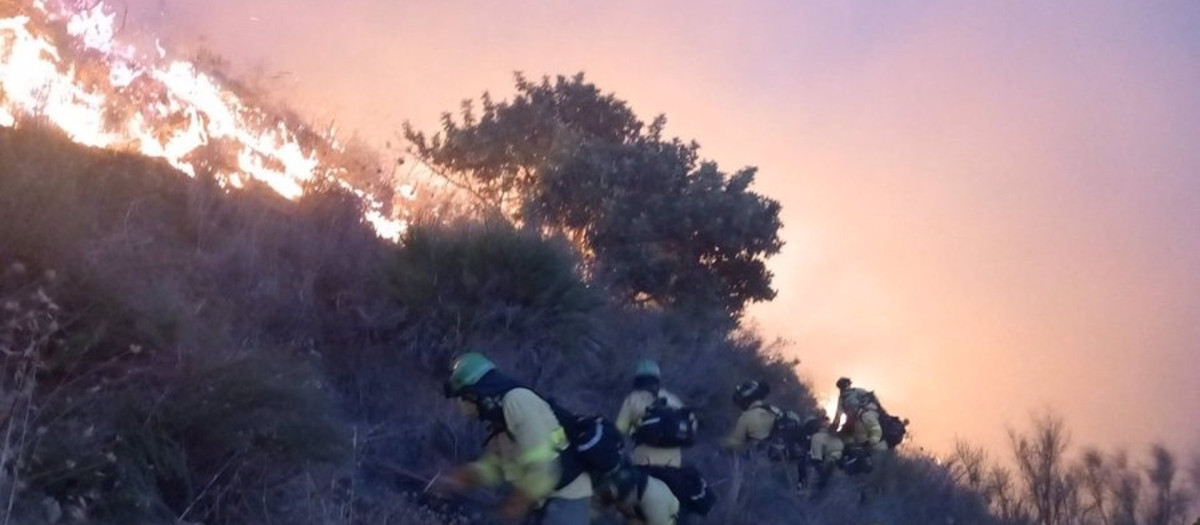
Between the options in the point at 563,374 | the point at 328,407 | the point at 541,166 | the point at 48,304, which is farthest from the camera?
the point at 541,166

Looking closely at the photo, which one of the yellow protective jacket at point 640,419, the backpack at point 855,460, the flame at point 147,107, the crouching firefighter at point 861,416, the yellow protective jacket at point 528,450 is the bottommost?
the yellow protective jacket at point 528,450

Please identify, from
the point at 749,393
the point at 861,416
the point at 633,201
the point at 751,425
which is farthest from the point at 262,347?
the point at 633,201

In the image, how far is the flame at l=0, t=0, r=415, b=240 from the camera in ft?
47.4

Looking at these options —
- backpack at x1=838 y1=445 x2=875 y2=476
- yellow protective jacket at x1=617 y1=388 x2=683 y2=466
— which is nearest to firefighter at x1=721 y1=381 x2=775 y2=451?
backpack at x1=838 y1=445 x2=875 y2=476

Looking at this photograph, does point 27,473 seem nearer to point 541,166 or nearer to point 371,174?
point 371,174

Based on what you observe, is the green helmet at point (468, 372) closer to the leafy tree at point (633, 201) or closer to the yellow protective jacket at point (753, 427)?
the yellow protective jacket at point (753, 427)

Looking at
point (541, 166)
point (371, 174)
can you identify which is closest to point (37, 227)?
point (371, 174)

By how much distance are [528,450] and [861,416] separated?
9192 mm

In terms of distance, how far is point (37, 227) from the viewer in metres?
9.60

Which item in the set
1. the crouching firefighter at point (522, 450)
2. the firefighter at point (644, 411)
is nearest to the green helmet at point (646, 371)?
the firefighter at point (644, 411)

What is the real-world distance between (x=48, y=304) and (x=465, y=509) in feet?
11.3

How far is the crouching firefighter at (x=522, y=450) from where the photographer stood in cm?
864

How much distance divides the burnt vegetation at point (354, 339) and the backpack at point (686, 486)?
1331mm

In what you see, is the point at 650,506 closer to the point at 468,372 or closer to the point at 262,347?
the point at 468,372
